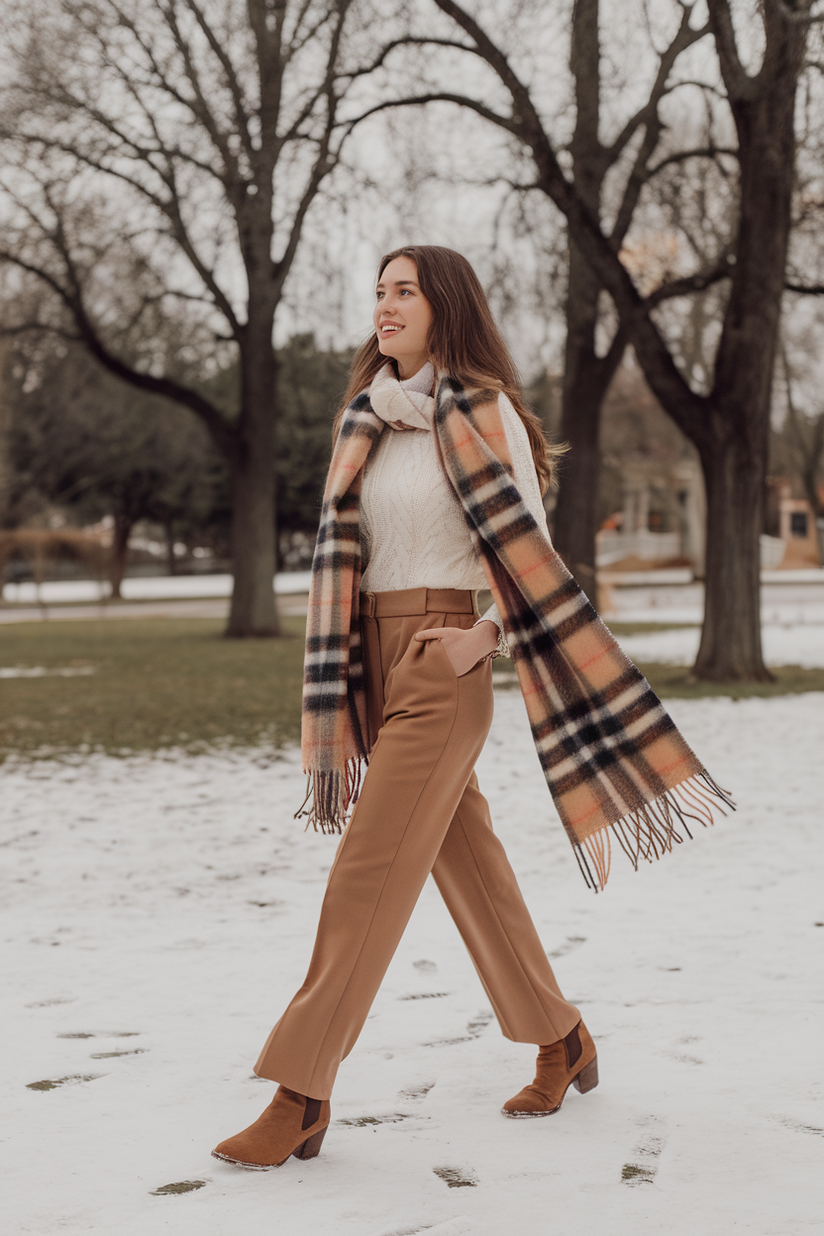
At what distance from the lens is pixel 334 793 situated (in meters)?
3.12

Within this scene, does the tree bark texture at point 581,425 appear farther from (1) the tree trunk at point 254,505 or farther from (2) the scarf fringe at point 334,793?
(2) the scarf fringe at point 334,793

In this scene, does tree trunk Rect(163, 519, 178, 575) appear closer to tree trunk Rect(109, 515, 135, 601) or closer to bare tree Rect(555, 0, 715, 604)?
tree trunk Rect(109, 515, 135, 601)

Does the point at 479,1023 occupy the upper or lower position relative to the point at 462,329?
lower

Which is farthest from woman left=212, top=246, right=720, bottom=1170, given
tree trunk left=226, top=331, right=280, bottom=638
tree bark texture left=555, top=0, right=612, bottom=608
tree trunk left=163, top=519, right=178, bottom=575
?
tree trunk left=163, top=519, right=178, bottom=575

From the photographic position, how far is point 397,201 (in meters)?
14.0

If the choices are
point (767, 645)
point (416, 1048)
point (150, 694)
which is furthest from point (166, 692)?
point (416, 1048)

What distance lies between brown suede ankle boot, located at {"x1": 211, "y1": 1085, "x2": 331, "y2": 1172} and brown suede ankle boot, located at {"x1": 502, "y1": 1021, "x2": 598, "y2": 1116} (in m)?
0.55

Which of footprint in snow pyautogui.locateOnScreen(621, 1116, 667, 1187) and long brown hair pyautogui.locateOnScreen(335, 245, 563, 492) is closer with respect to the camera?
footprint in snow pyautogui.locateOnScreen(621, 1116, 667, 1187)

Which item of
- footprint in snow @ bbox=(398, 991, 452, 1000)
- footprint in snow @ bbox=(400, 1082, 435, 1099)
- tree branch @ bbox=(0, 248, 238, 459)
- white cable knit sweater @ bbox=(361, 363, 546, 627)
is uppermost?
tree branch @ bbox=(0, 248, 238, 459)

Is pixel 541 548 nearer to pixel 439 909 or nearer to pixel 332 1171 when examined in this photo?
pixel 332 1171

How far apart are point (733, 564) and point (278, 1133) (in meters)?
10.5

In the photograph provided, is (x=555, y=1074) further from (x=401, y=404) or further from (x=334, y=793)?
(x=401, y=404)

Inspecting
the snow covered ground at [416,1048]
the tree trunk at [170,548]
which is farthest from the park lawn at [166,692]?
the tree trunk at [170,548]

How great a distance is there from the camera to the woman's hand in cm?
287
